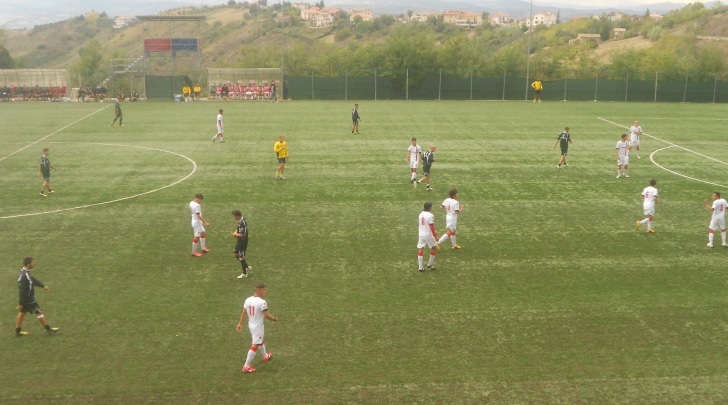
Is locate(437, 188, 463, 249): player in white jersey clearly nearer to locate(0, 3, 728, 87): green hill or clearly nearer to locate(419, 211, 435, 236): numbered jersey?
locate(419, 211, 435, 236): numbered jersey

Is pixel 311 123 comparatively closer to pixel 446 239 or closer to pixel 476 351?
pixel 446 239

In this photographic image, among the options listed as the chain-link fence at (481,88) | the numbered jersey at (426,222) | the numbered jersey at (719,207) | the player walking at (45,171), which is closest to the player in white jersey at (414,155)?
the numbered jersey at (426,222)

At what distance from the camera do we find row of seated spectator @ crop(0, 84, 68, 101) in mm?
60375

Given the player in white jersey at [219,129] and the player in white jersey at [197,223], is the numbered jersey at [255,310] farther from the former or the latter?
the player in white jersey at [219,129]

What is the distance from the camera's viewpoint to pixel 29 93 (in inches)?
2404

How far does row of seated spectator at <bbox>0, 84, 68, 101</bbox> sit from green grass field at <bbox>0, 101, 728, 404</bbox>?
99.0ft

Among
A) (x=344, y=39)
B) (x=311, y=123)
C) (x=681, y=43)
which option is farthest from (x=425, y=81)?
(x=344, y=39)

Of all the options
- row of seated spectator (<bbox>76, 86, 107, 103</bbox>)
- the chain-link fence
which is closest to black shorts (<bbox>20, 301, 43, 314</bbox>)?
row of seated spectator (<bbox>76, 86, 107, 103</bbox>)

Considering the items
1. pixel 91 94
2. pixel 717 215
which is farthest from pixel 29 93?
pixel 717 215

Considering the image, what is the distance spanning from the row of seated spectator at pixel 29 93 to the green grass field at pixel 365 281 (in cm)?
3016

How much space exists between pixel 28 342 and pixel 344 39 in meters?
132

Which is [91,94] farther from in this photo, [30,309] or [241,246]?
[30,309]

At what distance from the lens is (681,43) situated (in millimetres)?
101938

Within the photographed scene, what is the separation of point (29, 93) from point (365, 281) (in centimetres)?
5615
